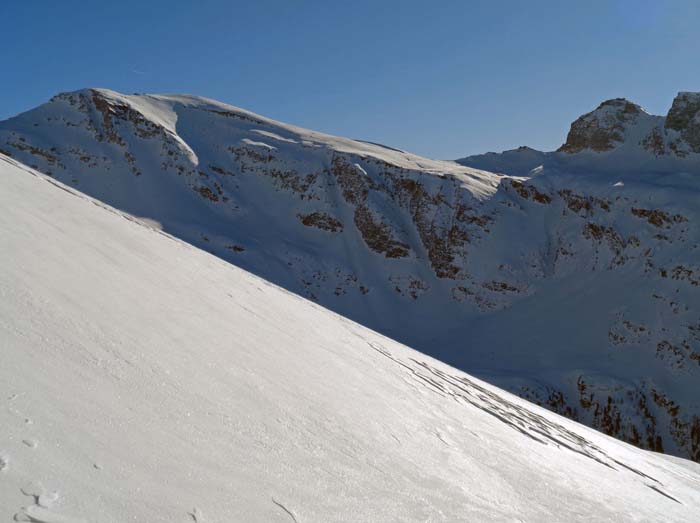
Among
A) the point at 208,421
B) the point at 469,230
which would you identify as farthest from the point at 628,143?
the point at 208,421

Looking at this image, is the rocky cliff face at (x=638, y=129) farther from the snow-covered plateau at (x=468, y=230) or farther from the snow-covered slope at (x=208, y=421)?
the snow-covered slope at (x=208, y=421)

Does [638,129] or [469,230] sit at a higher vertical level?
[638,129]

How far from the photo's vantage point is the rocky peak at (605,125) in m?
45.0

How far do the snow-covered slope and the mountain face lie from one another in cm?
2094

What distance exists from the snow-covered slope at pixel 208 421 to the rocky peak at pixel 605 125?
150 feet

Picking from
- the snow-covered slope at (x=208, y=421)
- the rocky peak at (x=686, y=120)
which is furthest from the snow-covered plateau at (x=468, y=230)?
the snow-covered slope at (x=208, y=421)

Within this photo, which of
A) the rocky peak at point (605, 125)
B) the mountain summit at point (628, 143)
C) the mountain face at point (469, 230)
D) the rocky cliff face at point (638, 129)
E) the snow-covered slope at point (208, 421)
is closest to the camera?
the snow-covered slope at point (208, 421)

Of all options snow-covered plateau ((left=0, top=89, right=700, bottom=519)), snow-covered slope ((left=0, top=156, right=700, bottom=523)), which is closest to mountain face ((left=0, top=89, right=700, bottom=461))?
snow-covered plateau ((left=0, top=89, right=700, bottom=519))

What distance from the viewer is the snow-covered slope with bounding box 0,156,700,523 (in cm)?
189

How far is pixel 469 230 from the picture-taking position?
1484 inches

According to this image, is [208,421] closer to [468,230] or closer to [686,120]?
[468,230]

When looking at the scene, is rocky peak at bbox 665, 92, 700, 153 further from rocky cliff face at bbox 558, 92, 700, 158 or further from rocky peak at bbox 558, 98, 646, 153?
rocky peak at bbox 558, 98, 646, 153

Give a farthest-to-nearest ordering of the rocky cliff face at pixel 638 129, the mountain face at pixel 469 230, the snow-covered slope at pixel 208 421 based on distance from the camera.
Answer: the rocky cliff face at pixel 638 129 → the mountain face at pixel 469 230 → the snow-covered slope at pixel 208 421

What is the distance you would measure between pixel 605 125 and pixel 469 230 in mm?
19602
